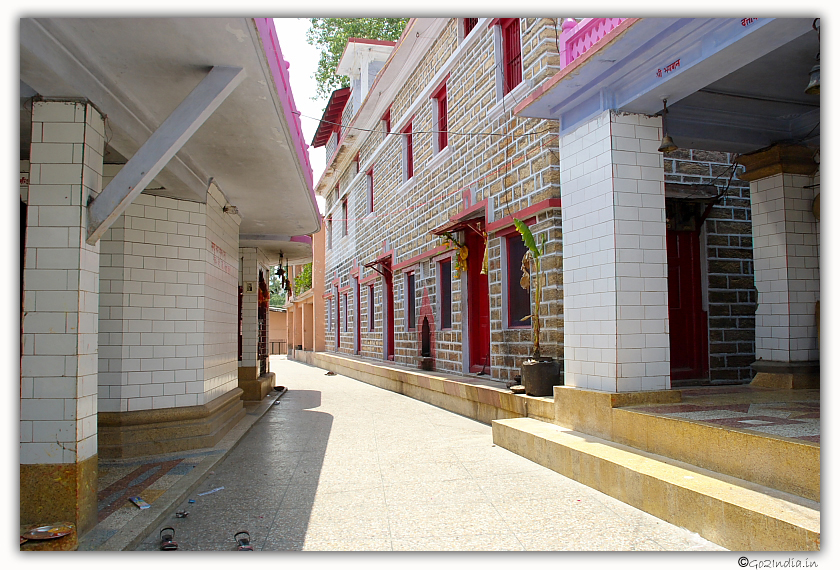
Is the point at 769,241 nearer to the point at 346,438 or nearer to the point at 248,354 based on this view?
the point at 346,438

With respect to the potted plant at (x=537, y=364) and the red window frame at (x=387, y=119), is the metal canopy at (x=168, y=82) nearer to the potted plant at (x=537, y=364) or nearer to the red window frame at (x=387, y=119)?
the potted plant at (x=537, y=364)

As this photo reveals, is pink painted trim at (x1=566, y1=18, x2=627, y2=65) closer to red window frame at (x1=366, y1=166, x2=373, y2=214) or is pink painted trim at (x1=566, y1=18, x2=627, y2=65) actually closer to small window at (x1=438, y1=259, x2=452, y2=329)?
small window at (x1=438, y1=259, x2=452, y2=329)

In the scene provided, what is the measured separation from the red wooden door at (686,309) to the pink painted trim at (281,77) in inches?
185

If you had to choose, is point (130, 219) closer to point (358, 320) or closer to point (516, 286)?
point (516, 286)

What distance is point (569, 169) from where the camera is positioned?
6.39 metres

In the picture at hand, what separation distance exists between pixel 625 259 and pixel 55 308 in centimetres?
446

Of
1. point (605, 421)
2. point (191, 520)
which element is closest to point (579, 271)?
point (605, 421)

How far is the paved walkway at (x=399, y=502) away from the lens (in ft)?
12.8

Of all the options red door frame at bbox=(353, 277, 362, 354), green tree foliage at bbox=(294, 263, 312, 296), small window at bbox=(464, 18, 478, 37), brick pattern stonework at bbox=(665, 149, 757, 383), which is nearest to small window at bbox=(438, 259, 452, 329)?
small window at bbox=(464, 18, 478, 37)

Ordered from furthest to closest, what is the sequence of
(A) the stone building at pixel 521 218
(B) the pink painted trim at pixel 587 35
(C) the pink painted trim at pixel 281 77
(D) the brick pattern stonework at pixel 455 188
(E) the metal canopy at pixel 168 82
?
(D) the brick pattern stonework at pixel 455 188, (A) the stone building at pixel 521 218, (B) the pink painted trim at pixel 587 35, (C) the pink painted trim at pixel 281 77, (E) the metal canopy at pixel 168 82

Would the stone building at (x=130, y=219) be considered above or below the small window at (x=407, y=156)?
below

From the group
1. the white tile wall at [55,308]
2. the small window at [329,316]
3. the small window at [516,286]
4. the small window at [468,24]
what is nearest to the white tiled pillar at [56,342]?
the white tile wall at [55,308]

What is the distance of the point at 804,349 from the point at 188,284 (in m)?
6.78

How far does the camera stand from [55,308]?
13.0 feet
